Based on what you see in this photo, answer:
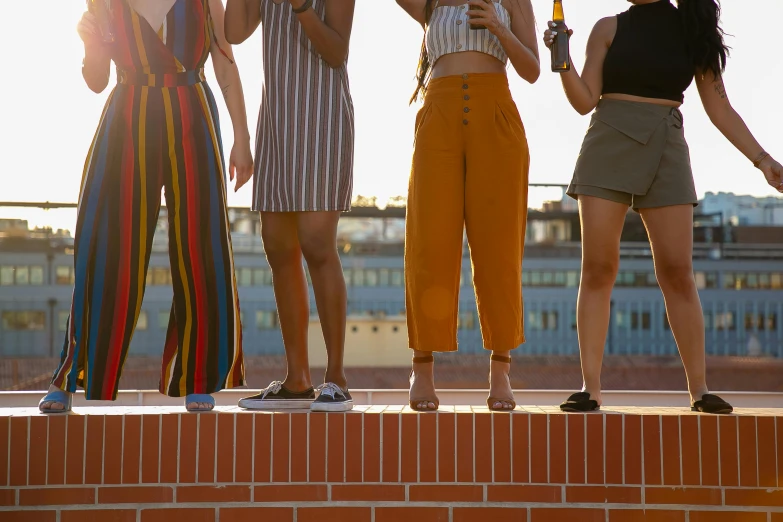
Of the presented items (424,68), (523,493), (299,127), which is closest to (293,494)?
(523,493)

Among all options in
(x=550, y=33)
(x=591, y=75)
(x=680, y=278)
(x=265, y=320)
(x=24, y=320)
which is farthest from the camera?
(x=265, y=320)

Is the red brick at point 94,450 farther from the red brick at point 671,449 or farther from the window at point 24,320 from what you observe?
the window at point 24,320

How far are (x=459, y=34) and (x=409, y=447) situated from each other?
1.33 metres

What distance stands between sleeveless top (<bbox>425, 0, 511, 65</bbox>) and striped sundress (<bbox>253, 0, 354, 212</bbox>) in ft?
1.06

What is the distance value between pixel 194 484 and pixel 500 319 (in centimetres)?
106

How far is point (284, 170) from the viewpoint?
304 cm

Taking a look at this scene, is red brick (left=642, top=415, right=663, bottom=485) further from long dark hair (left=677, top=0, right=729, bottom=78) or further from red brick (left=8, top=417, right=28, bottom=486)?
red brick (left=8, top=417, right=28, bottom=486)

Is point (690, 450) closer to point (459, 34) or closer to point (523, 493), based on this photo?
point (523, 493)

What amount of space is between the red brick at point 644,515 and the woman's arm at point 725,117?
1270 millimetres

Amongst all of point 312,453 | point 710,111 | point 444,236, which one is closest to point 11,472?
point 312,453

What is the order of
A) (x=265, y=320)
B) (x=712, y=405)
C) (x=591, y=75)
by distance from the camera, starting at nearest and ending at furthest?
(x=712, y=405) → (x=591, y=75) → (x=265, y=320)

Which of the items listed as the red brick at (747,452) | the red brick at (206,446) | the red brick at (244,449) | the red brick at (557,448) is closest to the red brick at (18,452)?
the red brick at (206,446)

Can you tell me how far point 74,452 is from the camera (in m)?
2.68

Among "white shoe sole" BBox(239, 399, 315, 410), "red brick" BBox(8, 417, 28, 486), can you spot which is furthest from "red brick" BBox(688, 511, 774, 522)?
"red brick" BBox(8, 417, 28, 486)
